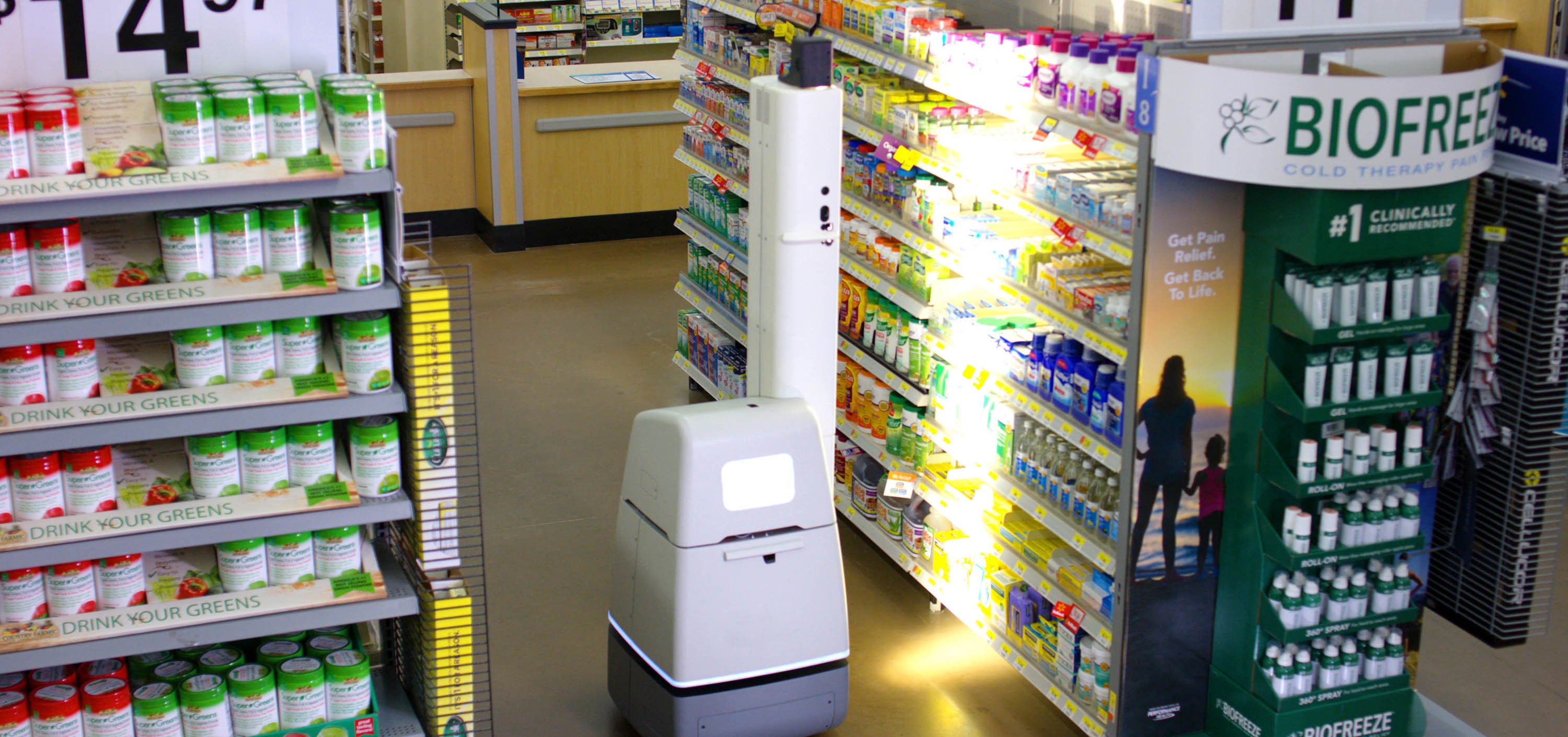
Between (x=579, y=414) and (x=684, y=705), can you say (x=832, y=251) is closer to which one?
(x=684, y=705)

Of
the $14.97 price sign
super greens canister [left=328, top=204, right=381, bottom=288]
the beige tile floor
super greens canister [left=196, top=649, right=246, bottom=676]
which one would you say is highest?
the $14.97 price sign

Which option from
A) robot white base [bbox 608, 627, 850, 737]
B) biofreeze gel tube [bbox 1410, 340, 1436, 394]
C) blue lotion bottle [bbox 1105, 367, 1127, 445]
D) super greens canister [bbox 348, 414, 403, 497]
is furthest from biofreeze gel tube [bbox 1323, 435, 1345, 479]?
super greens canister [bbox 348, 414, 403, 497]

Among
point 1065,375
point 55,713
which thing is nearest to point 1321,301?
point 1065,375

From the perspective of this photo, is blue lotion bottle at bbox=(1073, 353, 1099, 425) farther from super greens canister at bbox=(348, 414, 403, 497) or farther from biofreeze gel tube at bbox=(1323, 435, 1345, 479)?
super greens canister at bbox=(348, 414, 403, 497)

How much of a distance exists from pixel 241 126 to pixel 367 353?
22.9 inches

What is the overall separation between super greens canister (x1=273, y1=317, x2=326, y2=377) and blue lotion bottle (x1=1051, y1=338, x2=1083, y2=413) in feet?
7.09

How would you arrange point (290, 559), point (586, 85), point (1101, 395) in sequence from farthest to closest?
1. point (586, 85)
2. point (1101, 395)
3. point (290, 559)

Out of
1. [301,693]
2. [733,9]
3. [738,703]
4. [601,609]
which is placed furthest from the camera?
[733,9]

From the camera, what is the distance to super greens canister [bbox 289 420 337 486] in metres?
3.65

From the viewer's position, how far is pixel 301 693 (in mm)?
3805

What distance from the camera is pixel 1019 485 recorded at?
16.1ft

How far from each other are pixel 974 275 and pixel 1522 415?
1.67 meters

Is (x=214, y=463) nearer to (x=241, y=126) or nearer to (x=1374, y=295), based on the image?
(x=241, y=126)

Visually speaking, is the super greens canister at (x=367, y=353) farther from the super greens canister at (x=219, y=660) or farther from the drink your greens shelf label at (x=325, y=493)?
the super greens canister at (x=219, y=660)
